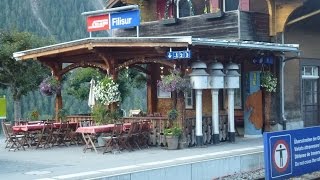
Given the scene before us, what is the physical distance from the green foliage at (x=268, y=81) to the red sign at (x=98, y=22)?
17.3ft

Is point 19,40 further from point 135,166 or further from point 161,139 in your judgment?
point 135,166

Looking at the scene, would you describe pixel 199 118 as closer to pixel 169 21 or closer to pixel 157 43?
pixel 157 43

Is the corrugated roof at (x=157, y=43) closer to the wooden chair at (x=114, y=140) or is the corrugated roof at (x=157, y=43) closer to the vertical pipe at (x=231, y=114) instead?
the vertical pipe at (x=231, y=114)

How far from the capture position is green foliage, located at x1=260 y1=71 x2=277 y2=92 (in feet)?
61.1

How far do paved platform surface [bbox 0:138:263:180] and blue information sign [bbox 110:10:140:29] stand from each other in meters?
3.91

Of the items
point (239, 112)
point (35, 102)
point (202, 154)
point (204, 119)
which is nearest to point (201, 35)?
point (239, 112)

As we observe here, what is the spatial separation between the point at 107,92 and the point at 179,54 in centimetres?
278

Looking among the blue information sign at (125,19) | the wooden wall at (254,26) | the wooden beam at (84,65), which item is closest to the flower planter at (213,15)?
the wooden wall at (254,26)

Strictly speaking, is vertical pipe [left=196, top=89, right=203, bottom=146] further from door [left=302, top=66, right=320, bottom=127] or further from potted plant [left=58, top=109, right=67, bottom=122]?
door [left=302, top=66, right=320, bottom=127]

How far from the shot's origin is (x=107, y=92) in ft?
55.3

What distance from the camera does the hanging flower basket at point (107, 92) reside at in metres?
16.8

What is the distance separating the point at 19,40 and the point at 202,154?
12776mm

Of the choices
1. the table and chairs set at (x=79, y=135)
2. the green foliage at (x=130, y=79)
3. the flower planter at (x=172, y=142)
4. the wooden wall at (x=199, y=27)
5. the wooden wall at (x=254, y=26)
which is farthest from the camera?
the green foliage at (x=130, y=79)

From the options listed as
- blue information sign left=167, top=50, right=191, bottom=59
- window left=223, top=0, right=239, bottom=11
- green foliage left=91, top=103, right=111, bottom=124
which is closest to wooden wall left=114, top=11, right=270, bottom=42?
window left=223, top=0, right=239, bottom=11
